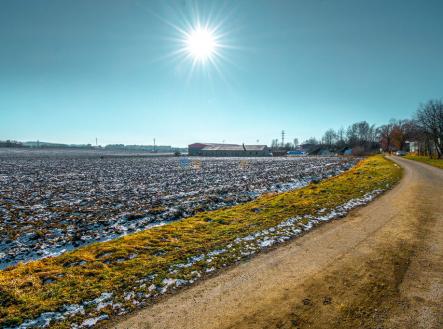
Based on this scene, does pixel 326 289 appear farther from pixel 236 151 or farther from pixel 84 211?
pixel 236 151

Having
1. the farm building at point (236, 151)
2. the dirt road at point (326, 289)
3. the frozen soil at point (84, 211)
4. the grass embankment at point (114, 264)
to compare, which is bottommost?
the frozen soil at point (84, 211)

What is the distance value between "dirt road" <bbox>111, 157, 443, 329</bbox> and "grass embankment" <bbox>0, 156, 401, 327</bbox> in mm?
1060

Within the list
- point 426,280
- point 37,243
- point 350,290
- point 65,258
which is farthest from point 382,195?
point 37,243

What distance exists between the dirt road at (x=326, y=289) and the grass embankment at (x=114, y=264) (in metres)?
1.06

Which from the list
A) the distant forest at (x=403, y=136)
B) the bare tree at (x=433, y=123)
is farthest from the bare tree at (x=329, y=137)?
the bare tree at (x=433, y=123)

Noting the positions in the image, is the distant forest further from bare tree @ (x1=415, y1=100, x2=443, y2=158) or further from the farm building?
the farm building

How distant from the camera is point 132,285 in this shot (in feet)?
19.0

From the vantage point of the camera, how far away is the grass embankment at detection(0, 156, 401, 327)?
17.5 ft

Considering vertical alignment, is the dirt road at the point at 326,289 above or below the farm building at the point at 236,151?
below

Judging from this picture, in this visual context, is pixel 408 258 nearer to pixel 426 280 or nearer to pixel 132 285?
pixel 426 280

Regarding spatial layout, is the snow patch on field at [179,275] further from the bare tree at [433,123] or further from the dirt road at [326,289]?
the bare tree at [433,123]

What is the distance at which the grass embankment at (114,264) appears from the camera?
210 inches

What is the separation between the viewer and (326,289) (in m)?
5.36

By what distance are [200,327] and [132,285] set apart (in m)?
A: 2.12
